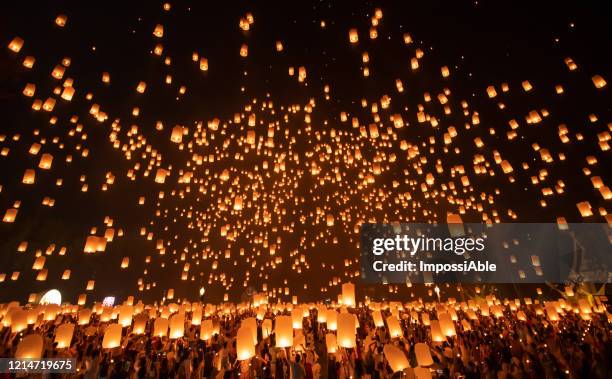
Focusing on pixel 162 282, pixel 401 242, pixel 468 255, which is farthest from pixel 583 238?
pixel 162 282

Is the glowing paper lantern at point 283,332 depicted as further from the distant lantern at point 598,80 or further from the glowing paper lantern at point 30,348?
the distant lantern at point 598,80

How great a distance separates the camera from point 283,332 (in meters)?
6.24

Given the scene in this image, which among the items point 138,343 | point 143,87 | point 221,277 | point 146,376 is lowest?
point 146,376

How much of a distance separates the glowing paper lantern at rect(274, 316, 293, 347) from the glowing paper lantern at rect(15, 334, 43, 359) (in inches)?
152

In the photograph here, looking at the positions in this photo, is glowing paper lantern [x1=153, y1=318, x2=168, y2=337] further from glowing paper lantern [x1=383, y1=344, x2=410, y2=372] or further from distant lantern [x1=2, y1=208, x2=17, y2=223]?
distant lantern [x1=2, y1=208, x2=17, y2=223]

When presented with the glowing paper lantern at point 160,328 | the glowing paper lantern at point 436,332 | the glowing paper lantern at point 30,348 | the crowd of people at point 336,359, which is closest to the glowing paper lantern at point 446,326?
the glowing paper lantern at point 436,332

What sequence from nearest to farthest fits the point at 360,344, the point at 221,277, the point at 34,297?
the point at 360,344 → the point at 34,297 → the point at 221,277

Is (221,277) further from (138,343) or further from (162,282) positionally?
(138,343)

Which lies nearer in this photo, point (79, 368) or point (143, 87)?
point (79, 368)

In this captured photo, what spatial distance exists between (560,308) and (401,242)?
9.05 metres

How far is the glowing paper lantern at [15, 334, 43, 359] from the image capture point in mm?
5668

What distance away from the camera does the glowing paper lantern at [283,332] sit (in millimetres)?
6219

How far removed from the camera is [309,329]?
1069cm

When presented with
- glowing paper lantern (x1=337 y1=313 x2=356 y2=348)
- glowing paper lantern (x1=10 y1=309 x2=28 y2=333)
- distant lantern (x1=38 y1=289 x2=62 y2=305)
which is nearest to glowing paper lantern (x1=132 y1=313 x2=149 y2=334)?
glowing paper lantern (x1=10 y1=309 x2=28 y2=333)
